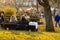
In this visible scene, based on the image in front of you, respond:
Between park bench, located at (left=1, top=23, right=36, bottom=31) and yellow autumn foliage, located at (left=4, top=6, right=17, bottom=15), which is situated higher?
yellow autumn foliage, located at (left=4, top=6, right=17, bottom=15)

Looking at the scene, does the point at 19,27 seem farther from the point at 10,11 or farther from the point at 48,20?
the point at 10,11

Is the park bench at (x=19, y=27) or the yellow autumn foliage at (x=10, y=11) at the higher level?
the yellow autumn foliage at (x=10, y=11)

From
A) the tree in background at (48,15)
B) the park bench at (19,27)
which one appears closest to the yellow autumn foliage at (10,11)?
the park bench at (19,27)

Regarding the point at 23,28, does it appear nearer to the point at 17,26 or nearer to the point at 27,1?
the point at 17,26

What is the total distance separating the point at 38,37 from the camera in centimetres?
1465

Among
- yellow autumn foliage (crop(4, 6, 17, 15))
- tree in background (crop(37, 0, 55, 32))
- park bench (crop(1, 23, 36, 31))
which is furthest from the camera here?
yellow autumn foliage (crop(4, 6, 17, 15))

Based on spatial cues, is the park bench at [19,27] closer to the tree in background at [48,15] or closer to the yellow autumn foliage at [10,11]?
the tree in background at [48,15]

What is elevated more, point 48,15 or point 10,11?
point 48,15

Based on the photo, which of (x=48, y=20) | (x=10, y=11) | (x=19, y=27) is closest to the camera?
(x=19, y=27)

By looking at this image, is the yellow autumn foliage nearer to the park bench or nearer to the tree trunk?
the park bench

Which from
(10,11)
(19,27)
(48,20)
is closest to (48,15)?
(48,20)

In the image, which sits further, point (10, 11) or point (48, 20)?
point (10, 11)

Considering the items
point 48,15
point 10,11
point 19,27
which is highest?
point 48,15

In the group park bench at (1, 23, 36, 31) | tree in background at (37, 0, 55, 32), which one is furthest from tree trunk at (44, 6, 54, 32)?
park bench at (1, 23, 36, 31)
